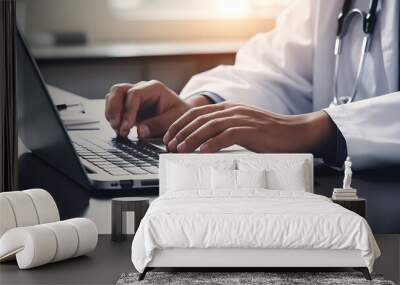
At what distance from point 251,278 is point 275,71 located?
2.13 metres

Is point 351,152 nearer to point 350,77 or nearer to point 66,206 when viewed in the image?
point 350,77

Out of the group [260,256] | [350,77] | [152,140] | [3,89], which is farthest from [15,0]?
[260,256]

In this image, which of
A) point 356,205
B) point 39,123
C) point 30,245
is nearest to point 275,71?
point 356,205

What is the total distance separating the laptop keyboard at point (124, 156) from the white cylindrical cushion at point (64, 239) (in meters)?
1.25

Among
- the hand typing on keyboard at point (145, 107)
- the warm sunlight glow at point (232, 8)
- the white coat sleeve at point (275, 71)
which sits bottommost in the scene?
the hand typing on keyboard at point (145, 107)

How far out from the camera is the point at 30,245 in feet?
14.3

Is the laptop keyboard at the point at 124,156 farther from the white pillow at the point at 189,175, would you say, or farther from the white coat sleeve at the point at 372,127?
the white coat sleeve at the point at 372,127

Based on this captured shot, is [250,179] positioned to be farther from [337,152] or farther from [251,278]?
[251,278]

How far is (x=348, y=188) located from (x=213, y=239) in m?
1.76

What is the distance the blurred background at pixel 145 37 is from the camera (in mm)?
5938

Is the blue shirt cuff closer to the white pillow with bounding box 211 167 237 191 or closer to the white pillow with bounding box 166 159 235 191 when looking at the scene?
the white pillow with bounding box 166 159 235 191

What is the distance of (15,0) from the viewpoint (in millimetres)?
6066

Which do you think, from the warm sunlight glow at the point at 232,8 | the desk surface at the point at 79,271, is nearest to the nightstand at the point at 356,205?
the desk surface at the point at 79,271

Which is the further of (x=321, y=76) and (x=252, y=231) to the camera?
(x=321, y=76)
